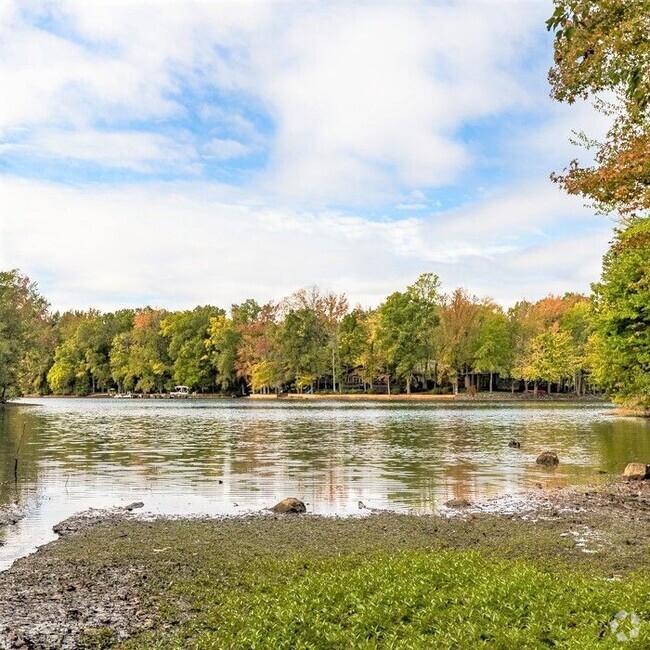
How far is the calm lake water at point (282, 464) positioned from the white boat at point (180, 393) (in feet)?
312

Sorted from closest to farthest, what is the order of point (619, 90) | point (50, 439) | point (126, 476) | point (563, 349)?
point (619, 90), point (126, 476), point (50, 439), point (563, 349)

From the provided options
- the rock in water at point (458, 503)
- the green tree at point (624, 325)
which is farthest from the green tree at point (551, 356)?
the rock in water at point (458, 503)

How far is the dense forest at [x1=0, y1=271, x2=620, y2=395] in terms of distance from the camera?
116500mm

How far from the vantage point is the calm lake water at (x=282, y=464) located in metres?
22.6

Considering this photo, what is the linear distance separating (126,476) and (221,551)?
52.0ft

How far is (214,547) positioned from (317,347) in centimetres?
12000

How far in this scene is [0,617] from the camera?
32.7 feet

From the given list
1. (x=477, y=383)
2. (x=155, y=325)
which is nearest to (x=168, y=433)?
(x=477, y=383)

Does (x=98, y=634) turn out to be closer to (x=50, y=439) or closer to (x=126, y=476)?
(x=126, y=476)

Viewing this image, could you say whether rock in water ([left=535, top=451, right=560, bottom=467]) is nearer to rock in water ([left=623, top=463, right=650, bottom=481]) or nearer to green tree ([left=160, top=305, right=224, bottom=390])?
rock in water ([left=623, top=463, right=650, bottom=481])

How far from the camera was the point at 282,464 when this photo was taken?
1294 inches

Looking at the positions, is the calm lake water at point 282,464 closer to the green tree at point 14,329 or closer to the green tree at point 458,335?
the green tree at point 14,329

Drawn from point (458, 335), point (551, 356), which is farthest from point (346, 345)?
point (551, 356)

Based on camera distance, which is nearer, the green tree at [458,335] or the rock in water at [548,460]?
the rock in water at [548,460]
